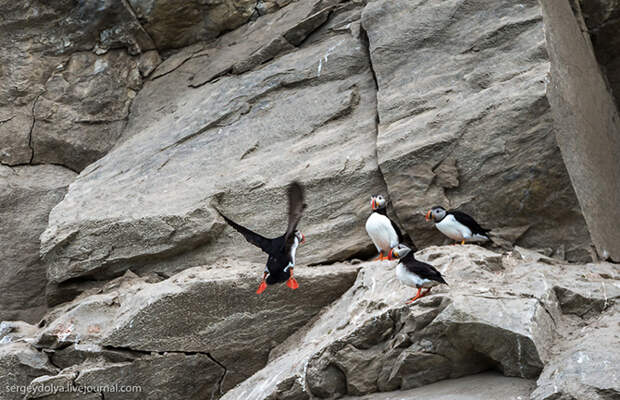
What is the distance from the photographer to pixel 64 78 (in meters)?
9.96

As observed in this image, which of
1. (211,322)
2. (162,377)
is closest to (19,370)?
(162,377)

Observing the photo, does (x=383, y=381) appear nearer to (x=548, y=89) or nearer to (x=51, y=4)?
(x=548, y=89)

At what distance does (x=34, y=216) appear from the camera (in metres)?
8.95

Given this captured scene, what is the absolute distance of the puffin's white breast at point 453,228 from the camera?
21.4 feet

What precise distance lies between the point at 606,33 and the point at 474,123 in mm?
3776

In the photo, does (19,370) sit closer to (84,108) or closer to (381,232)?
(381,232)

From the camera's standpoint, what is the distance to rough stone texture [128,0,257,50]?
1016 centimetres

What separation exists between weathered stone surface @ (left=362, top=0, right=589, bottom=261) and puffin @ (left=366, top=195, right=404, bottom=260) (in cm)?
27

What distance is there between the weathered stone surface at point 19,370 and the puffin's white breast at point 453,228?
363 centimetres

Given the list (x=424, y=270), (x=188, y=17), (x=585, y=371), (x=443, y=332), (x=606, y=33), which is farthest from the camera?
(x=188, y=17)

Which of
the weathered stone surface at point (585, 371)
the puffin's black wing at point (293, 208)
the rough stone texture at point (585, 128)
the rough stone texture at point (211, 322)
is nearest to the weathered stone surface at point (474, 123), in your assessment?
the rough stone texture at point (585, 128)

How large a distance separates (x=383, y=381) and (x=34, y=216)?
5.57 metres

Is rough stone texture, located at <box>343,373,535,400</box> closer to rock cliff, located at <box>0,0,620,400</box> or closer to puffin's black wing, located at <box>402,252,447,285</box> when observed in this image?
rock cliff, located at <box>0,0,620,400</box>

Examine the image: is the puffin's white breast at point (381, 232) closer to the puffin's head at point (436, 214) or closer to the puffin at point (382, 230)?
the puffin at point (382, 230)
